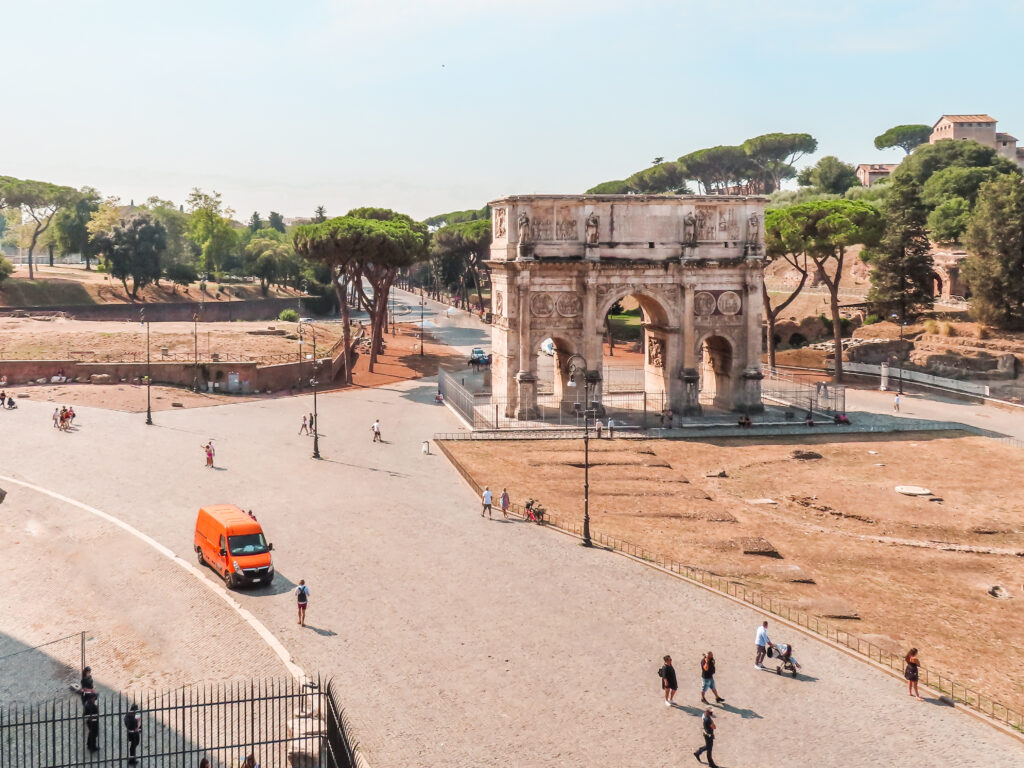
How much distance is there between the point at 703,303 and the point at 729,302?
4.85 ft

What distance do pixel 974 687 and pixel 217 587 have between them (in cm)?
1878

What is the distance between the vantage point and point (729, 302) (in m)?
49.8

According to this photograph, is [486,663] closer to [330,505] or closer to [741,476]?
[330,505]

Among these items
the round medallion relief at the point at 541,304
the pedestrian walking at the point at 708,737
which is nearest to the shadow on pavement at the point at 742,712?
the pedestrian walking at the point at 708,737

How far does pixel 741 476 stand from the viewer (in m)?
39.1

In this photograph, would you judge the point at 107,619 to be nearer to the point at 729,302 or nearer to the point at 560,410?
the point at 560,410

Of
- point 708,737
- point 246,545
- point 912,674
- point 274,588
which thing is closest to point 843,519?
point 912,674

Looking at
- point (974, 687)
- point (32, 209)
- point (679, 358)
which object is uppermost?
point (32, 209)

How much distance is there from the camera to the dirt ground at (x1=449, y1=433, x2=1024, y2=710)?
23.6m

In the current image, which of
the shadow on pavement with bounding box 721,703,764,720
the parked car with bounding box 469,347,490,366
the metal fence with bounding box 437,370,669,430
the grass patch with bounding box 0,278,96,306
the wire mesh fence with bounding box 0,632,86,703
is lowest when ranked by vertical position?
the shadow on pavement with bounding box 721,703,764,720

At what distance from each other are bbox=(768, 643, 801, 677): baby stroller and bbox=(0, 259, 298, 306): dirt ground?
286 ft

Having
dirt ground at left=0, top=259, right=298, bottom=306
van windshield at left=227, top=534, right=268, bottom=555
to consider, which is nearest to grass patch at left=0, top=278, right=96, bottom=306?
dirt ground at left=0, top=259, right=298, bottom=306

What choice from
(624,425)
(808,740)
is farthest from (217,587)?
(624,425)

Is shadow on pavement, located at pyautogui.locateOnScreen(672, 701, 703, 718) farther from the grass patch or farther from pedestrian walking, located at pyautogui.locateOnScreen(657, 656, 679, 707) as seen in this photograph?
the grass patch
